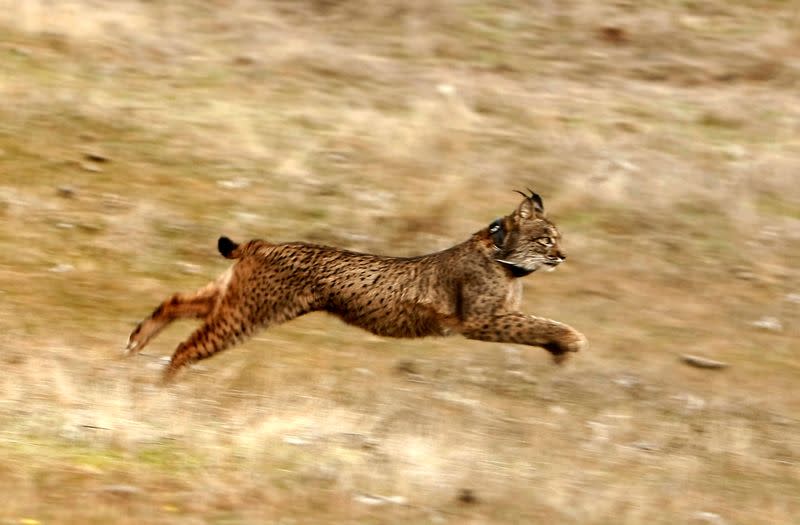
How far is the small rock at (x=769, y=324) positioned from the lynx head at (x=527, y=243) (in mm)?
3354

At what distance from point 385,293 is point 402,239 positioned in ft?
13.0

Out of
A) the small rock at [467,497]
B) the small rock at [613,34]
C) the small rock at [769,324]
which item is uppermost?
the small rock at [613,34]

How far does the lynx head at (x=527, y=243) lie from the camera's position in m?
10.5

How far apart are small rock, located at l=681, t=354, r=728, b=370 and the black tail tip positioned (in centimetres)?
422

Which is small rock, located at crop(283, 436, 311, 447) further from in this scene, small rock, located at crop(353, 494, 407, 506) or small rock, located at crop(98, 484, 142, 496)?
small rock, located at crop(98, 484, 142, 496)

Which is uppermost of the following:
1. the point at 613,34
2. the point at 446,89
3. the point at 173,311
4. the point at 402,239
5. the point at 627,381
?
the point at 613,34

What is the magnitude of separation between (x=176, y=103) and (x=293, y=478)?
9897mm

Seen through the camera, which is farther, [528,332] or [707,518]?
[528,332]

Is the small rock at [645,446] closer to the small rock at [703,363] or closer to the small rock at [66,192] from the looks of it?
the small rock at [703,363]

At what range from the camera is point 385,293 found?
407 inches

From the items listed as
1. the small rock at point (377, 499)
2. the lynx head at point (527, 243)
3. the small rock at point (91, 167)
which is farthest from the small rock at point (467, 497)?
the small rock at point (91, 167)

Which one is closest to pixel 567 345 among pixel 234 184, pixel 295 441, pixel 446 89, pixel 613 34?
pixel 295 441

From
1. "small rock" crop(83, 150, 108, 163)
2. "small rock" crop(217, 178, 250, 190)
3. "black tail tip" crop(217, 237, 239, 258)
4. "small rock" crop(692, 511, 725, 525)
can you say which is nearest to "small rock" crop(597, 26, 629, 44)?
"small rock" crop(217, 178, 250, 190)

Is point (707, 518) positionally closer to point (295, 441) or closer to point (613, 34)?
point (295, 441)
